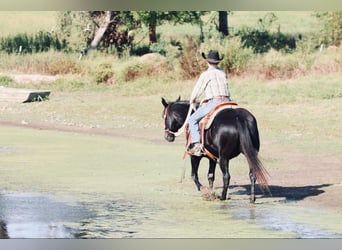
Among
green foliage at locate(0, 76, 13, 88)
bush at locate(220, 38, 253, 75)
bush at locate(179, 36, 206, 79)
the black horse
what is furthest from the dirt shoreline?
green foliage at locate(0, 76, 13, 88)

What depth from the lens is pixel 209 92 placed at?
399 inches

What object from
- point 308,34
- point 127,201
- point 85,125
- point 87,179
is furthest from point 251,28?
point 127,201

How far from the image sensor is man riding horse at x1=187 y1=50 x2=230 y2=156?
1010 cm

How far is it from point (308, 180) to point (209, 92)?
196 centimetres

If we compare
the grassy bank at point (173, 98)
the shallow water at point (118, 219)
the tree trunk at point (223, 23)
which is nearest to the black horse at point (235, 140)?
the shallow water at point (118, 219)

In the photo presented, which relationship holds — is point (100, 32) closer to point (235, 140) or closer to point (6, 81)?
point (6, 81)

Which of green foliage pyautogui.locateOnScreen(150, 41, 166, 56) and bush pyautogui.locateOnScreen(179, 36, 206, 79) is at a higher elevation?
green foliage pyautogui.locateOnScreen(150, 41, 166, 56)

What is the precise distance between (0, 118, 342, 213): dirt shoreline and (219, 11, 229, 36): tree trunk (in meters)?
3.60

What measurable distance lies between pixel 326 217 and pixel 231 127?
109 centimetres

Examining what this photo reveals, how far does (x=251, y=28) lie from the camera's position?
17172 millimetres

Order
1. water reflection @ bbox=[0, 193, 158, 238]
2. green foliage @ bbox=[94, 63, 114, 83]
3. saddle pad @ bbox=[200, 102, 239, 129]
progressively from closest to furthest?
water reflection @ bbox=[0, 193, 158, 238] < saddle pad @ bbox=[200, 102, 239, 129] < green foliage @ bbox=[94, 63, 114, 83]

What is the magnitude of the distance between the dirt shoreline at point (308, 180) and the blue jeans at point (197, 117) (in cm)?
113

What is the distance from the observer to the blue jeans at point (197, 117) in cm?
1012

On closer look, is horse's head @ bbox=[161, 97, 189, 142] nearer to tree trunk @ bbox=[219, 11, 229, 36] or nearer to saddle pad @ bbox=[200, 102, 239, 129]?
saddle pad @ bbox=[200, 102, 239, 129]
